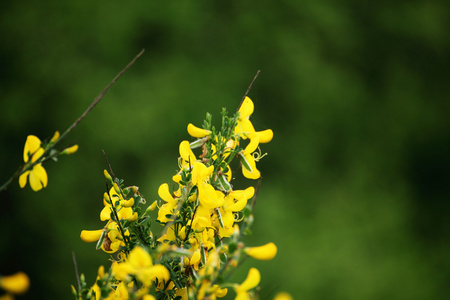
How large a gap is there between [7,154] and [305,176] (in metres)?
1.28

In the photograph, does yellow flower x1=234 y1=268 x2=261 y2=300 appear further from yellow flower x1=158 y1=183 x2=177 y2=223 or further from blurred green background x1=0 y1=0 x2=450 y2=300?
blurred green background x1=0 y1=0 x2=450 y2=300

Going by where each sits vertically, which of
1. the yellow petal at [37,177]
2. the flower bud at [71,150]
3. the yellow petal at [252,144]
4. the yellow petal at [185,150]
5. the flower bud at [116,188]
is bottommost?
the yellow petal at [37,177]

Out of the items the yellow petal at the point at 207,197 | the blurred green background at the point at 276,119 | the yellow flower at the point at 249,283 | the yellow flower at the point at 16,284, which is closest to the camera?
the yellow flower at the point at 16,284

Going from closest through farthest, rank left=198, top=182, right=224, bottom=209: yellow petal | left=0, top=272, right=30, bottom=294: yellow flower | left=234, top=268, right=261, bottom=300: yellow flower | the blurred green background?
1. left=0, top=272, right=30, bottom=294: yellow flower
2. left=234, top=268, right=261, bottom=300: yellow flower
3. left=198, top=182, right=224, bottom=209: yellow petal
4. the blurred green background

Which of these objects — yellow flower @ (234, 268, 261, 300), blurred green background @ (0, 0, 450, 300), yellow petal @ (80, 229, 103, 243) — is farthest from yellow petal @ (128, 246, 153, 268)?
blurred green background @ (0, 0, 450, 300)

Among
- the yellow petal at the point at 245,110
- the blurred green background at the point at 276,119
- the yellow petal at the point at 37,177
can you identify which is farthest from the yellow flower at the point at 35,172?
the blurred green background at the point at 276,119

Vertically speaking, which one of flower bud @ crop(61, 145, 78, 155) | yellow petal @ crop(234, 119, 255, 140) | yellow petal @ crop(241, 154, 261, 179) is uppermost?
yellow petal @ crop(234, 119, 255, 140)

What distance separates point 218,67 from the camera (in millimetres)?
2207

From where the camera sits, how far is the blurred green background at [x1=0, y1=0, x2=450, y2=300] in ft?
6.39

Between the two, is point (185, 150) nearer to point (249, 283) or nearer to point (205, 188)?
point (205, 188)

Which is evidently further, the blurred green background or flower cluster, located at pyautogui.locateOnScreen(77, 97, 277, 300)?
the blurred green background

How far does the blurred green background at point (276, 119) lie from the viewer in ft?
6.39

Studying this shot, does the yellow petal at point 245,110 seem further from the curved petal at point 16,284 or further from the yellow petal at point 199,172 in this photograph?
the curved petal at point 16,284

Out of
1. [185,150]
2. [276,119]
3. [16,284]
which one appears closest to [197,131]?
[185,150]
